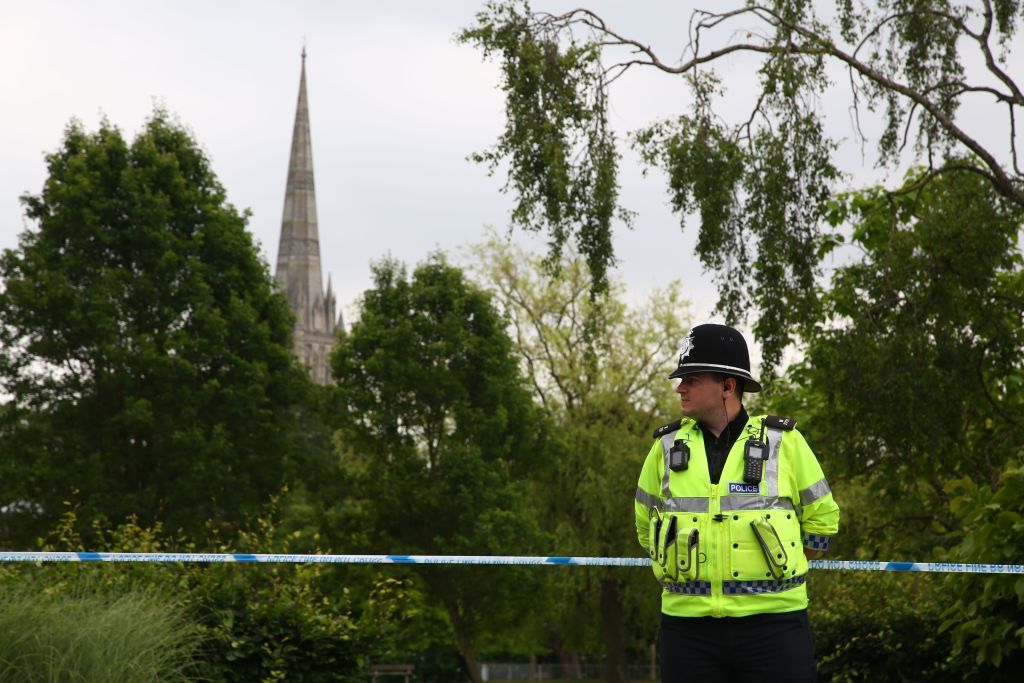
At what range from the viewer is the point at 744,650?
172 inches

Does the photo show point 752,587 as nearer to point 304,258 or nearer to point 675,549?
point 675,549

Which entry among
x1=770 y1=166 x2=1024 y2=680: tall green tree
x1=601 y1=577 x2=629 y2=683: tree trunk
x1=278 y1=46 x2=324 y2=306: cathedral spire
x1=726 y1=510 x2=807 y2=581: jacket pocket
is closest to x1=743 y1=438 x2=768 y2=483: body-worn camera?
x1=726 y1=510 x2=807 y2=581: jacket pocket

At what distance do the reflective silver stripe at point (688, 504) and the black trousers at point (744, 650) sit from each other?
37 centimetres

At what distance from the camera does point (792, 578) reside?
445cm

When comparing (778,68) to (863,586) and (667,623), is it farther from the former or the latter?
(667,623)

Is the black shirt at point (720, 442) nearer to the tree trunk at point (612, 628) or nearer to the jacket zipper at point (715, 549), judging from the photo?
the jacket zipper at point (715, 549)

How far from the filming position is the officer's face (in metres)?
4.65

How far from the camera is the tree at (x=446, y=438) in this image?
114 feet

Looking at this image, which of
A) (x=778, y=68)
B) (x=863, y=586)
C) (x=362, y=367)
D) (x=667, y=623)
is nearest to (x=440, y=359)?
(x=362, y=367)

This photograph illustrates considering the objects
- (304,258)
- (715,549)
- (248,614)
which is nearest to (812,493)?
(715,549)

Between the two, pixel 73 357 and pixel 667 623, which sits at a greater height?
pixel 73 357

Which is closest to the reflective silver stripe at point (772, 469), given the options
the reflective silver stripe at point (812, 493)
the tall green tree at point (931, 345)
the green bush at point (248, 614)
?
the reflective silver stripe at point (812, 493)

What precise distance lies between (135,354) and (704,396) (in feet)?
94.2

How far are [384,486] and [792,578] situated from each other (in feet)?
103
